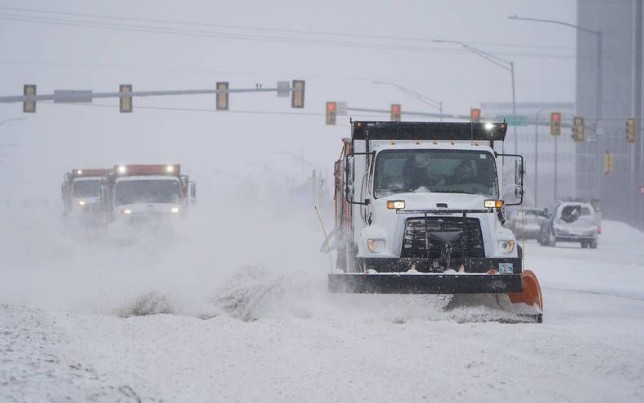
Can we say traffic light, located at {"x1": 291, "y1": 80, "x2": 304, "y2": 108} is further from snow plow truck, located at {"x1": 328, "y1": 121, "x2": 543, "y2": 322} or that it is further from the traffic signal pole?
snow plow truck, located at {"x1": 328, "y1": 121, "x2": 543, "y2": 322}

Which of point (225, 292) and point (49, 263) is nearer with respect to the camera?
point (225, 292)

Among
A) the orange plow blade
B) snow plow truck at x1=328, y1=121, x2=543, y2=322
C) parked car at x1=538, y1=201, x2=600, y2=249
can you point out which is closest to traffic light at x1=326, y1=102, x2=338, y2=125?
parked car at x1=538, y1=201, x2=600, y2=249

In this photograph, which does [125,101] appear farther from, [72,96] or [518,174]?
[518,174]

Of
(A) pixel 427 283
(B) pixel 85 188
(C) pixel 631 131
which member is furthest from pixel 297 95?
(A) pixel 427 283

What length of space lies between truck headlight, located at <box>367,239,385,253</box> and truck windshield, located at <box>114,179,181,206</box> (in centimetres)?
1807

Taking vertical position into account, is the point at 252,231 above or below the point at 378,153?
below

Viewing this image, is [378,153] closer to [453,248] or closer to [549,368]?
[453,248]

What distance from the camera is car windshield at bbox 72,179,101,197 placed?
142ft

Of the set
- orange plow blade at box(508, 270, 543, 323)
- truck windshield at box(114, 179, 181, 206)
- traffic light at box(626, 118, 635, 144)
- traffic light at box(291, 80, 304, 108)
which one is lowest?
orange plow blade at box(508, 270, 543, 323)

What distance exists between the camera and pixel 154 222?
31156 mm

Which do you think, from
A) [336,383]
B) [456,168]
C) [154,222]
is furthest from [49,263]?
[336,383]

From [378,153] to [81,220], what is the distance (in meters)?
28.5

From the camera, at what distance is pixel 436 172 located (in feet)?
50.2

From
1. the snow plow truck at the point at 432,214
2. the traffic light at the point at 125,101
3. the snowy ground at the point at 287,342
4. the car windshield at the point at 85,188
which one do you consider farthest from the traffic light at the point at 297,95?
the snow plow truck at the point at 432,214
